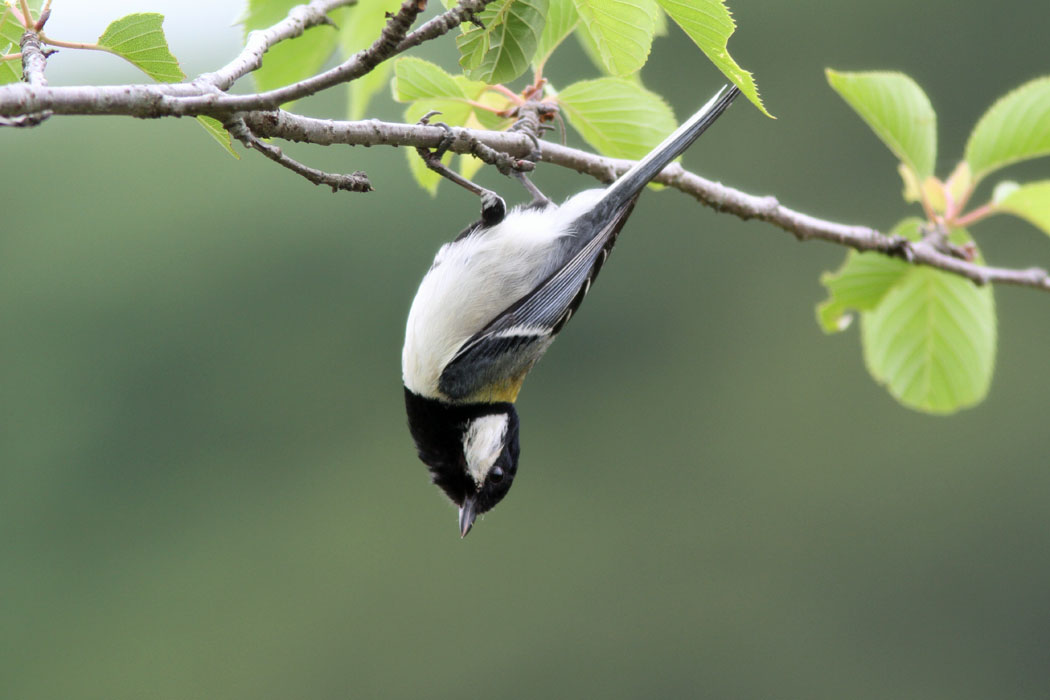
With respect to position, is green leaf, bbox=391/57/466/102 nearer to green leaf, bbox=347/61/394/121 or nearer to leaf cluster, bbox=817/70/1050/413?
green leaf, bbox=347/61/394/121

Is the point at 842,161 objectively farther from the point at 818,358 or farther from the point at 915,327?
the point at 915,327

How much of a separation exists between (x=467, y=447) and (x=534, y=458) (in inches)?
520

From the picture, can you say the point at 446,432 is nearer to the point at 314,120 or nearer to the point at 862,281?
the point at 862,281

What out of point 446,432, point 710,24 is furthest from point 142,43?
point 446,432

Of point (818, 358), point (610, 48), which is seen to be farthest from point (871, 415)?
point (610, 48)


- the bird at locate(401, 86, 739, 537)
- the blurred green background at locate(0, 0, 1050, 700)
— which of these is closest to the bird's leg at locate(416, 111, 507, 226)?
the bird at locate(401, 86, 739, 537)

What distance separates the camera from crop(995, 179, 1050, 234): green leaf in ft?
7.89

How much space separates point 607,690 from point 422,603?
111 inches

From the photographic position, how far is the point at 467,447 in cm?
262

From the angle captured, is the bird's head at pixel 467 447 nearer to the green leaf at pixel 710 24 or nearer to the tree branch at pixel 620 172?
the tree branch at pixel 620 172

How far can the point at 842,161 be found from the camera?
50.4ft

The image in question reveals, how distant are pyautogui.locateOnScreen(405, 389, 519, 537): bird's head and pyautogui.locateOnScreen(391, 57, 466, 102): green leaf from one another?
30.3 inches

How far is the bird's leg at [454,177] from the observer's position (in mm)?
1767

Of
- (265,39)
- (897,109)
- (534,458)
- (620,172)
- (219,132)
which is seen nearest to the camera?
(219,132)
